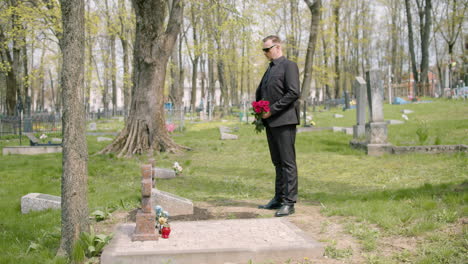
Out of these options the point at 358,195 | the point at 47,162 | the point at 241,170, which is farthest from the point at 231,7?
the point at 358,195

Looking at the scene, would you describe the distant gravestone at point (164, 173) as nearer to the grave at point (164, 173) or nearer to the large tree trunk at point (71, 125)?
the grave at point (164, 173)

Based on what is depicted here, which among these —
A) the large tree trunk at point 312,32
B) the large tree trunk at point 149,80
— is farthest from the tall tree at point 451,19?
the large tree trunk at point 149,80

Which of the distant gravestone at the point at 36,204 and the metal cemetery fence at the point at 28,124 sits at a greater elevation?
the metal cemetery fence at the point at 28,124

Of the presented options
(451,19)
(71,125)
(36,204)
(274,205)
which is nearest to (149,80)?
(36,204)

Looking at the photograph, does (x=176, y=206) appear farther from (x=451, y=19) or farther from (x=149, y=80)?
(x=451, y=19)

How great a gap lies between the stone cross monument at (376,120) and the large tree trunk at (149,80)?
568 centimetres

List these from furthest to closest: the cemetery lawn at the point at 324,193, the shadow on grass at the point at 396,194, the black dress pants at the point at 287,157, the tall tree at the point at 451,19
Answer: the tall tree at the point at 451,19 < the shadow on grass at the point at 396,194 < the black dress pants at the point at 287,157 < the cemetery lawn at the point at 324,193

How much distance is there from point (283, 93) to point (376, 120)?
6.75 metres

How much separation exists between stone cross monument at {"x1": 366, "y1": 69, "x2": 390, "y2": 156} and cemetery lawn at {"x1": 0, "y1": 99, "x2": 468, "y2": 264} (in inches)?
19.5

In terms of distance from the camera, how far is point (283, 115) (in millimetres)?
5488

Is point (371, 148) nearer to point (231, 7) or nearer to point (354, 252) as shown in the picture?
point (231, 7)

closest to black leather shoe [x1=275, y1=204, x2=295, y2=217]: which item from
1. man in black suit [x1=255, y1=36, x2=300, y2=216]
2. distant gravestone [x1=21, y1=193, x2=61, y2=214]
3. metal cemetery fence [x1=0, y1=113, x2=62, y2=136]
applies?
man in black suit [x1=255, y1=36, x2=300, y2=216]

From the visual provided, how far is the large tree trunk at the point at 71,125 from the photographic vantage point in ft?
12.9

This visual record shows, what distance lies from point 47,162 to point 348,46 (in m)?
44.2
